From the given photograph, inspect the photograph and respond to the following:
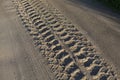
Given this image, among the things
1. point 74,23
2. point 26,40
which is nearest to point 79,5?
point 74,23

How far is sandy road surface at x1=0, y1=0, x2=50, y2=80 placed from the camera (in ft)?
18.0

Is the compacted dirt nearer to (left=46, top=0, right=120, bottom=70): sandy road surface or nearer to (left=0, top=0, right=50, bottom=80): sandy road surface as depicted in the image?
(left=0, top=0, right=50, bottom=80): sandy road surface

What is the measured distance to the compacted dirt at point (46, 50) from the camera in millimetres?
5414

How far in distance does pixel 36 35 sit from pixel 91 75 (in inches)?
85.6

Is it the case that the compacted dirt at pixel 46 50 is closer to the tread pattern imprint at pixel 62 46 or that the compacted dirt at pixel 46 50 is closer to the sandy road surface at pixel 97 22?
the tread pattern imprint at pixel 62 46

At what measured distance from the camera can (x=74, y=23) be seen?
24.1 feet

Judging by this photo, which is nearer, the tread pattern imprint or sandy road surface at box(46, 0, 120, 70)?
the tread pattern imprint

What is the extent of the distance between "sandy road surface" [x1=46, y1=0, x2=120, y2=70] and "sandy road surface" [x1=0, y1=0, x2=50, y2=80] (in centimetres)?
144

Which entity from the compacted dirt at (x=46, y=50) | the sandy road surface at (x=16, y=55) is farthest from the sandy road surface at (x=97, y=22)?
the sandy road surface at (x=16, y=55)

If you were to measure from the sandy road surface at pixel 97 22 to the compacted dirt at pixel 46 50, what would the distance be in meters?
0.21

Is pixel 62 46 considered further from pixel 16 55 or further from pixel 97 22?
pixel 97 22

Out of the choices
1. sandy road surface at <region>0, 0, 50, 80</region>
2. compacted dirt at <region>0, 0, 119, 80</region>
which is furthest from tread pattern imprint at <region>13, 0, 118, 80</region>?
sandy road surface at <region>0, 0, 50, 80</region>

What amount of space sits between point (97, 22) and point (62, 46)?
1493 millimetres

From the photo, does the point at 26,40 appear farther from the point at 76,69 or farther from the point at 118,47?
the point at 118,47
